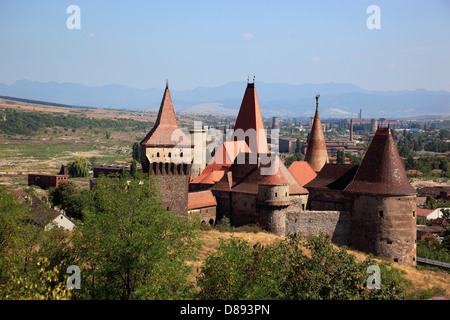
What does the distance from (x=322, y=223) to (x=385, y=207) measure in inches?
217

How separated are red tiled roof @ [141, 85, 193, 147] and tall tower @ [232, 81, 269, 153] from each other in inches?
454

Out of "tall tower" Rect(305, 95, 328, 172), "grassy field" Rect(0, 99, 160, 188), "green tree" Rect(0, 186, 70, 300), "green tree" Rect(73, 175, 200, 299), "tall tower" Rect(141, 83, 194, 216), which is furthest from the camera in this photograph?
"grassy field" Rect(0, 99, 160, 188)

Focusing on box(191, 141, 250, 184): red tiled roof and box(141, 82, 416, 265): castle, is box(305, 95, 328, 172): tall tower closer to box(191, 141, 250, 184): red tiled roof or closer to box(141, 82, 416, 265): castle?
box(141, 82, 416, 265): castle

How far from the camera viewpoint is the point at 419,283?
3450 cm

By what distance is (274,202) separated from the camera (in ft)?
135

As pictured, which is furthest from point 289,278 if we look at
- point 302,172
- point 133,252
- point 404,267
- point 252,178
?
point 302,172

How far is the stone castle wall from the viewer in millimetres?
41844

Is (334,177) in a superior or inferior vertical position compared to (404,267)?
superior

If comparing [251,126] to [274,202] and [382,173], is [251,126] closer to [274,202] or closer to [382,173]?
[274,202]

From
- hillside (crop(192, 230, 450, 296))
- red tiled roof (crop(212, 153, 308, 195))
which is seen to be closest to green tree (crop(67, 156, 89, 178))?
red tiled roof (crop(212, 153, 308, 195))

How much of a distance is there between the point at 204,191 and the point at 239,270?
79.1 ft
